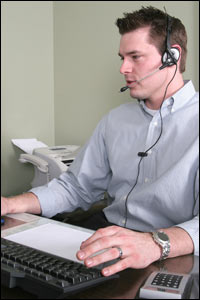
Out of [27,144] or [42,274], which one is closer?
[42,274]

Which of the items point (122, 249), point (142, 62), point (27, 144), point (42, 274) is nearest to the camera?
point (42, 274)

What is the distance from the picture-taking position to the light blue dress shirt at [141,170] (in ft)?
2.90

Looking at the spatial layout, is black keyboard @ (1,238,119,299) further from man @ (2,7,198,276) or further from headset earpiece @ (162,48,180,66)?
headset earpiece @ (162,48,180,66)

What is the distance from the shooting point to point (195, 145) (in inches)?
35.0

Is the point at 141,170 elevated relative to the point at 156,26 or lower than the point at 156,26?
lower

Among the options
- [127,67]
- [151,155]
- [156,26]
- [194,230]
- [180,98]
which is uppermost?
[156,26]

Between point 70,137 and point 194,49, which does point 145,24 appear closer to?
point 194,49

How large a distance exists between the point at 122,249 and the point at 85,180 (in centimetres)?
61

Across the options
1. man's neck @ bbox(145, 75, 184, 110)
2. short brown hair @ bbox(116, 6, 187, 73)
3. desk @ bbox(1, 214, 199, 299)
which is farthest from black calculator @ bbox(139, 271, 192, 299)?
short brown hair @ bbox(116, 6, 187, 73)

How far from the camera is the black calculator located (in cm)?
40

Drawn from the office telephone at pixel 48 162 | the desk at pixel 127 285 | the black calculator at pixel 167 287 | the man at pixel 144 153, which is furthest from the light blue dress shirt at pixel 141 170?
the office telephone at pixel 48 162

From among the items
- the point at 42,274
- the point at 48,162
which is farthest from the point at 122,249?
the point at 48,162

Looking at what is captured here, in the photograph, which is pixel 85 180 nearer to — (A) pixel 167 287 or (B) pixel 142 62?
(B) pixel 142 62

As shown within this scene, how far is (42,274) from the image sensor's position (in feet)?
1.19
